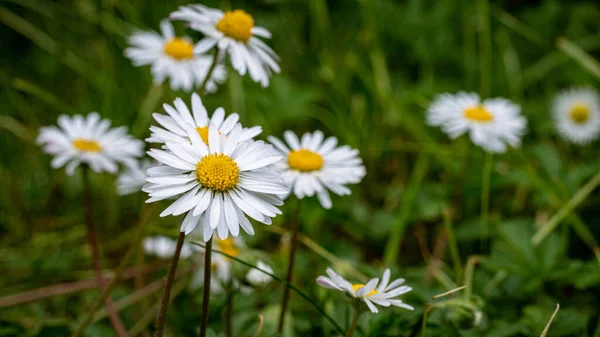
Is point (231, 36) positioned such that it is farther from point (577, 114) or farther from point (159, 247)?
point (577, 114)

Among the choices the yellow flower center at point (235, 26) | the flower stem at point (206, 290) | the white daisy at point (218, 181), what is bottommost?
the flower stem at point (206, 290)

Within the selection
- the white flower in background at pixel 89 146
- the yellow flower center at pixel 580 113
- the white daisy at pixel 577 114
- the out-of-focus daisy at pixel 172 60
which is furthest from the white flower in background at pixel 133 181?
the yellow flower center at pixel 580 113

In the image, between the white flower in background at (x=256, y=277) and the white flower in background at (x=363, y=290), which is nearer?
the white flower in background at (x=363, y=290)

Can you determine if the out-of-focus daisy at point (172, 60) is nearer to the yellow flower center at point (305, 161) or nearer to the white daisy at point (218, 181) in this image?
the yellow flower center at point (305, 161)

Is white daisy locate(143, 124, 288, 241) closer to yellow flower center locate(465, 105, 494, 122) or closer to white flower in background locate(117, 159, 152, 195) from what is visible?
white flower in background locate(117, 159, 152, 195)

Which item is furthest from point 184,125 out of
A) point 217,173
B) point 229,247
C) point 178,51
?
point 178,51

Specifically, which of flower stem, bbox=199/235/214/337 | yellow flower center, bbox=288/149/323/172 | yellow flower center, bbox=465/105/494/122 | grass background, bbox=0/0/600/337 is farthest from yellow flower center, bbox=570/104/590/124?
flower stem, bbox=199/235/214/337

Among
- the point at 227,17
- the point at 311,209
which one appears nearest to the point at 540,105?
the point at 311,209
